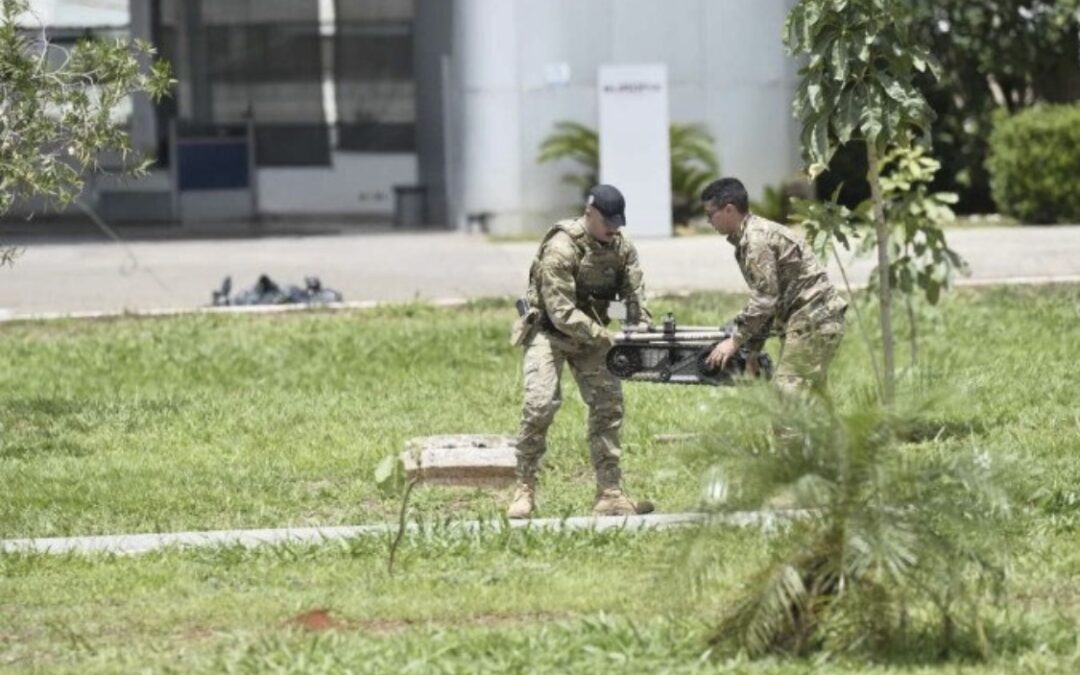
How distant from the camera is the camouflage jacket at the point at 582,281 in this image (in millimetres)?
12102

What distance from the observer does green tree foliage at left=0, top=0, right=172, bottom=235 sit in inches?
593

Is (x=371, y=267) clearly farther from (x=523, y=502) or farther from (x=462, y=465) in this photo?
(x=523, y=502)

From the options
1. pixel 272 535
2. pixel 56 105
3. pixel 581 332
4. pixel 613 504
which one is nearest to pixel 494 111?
pixel 56 105

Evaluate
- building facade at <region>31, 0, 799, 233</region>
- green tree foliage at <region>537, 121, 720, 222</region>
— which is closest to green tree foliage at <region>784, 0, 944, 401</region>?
green tree foliage at <region>537, 121, 720, 222</region>

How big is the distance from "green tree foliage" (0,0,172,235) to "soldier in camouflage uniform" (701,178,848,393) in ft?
14.4

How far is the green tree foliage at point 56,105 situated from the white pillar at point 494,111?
15.7 metres

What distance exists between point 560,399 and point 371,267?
14.5 m

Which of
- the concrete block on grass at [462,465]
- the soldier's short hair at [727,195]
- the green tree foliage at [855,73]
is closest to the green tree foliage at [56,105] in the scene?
the concrete block on grass at [462,465]

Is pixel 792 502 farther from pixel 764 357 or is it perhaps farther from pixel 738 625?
pixel 764 357

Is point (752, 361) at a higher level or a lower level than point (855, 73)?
lower

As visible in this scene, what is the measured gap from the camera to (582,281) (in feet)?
40.5

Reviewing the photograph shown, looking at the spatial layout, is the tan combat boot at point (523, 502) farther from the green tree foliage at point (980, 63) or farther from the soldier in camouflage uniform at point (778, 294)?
the green tree foliage at point (980, 63)

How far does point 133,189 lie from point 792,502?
1228 inches

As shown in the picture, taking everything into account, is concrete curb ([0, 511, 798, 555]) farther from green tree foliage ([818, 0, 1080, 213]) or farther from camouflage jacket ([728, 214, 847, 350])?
green tree foliage ([818, 0, 1080, 213])
